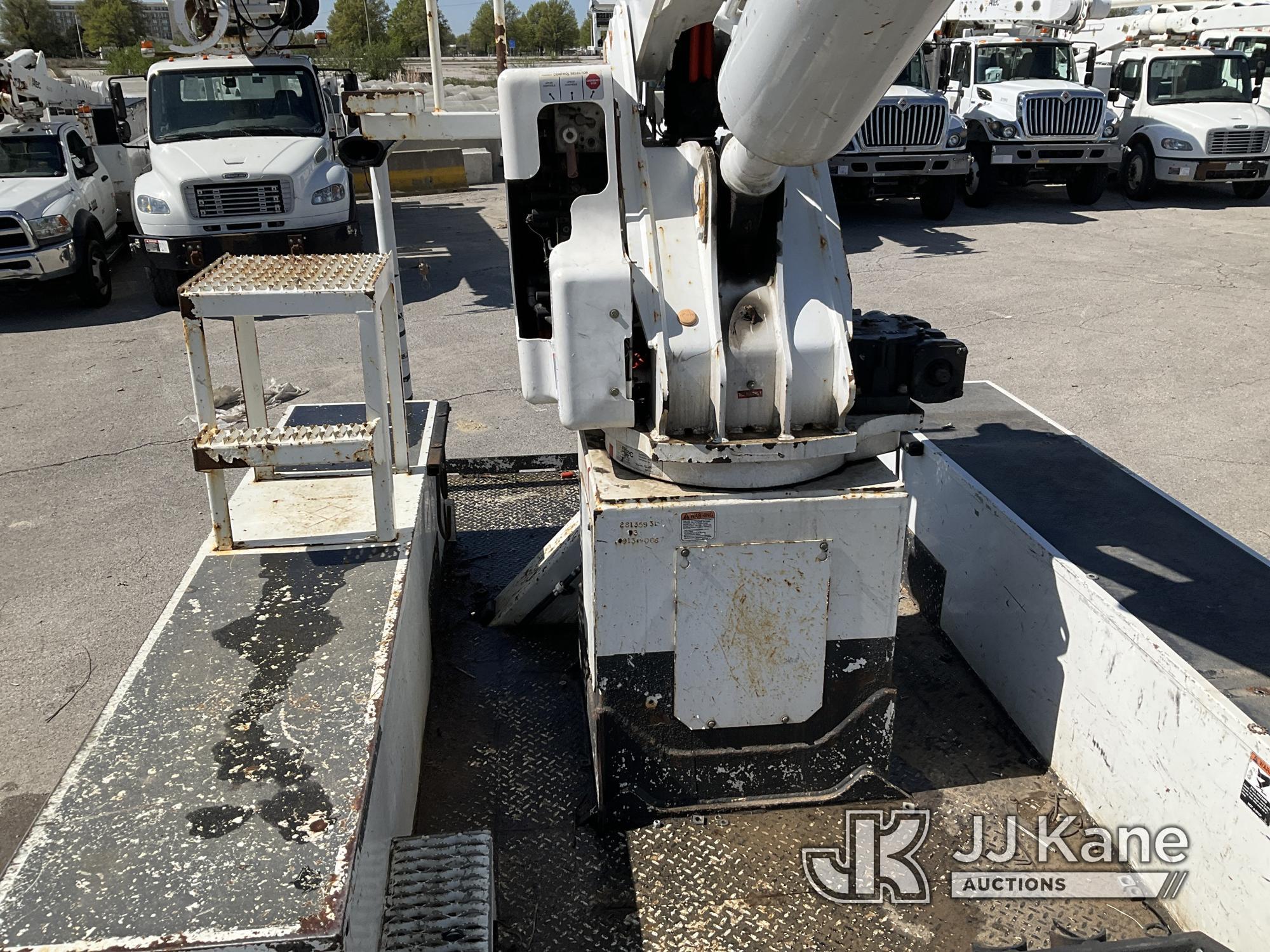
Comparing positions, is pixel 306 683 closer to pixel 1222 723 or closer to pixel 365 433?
pixel 365 433

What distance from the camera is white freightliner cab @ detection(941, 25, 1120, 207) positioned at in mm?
14195

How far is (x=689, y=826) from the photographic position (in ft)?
11.4

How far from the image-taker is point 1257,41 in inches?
653

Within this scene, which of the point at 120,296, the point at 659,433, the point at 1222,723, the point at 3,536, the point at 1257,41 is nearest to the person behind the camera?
the point at 1222,723

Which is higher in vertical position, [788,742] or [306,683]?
A: [306,683]

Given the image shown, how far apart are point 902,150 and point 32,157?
32.9 ft

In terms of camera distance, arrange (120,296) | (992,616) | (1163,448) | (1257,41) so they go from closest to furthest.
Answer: (992,616) < (1163,448) < (120,296) < (1257,41)

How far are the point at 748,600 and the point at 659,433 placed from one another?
23.7 inches

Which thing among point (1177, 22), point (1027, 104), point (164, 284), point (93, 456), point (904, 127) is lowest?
point (93, 456)

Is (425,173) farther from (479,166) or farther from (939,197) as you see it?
(939,197)

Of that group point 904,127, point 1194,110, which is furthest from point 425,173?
point 1194,110

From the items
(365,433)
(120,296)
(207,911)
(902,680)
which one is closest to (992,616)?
(902,680)

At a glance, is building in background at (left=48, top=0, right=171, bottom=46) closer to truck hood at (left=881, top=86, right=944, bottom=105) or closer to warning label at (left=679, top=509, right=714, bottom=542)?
truck hood at (left=881, top=86, right=944, bottom=105)

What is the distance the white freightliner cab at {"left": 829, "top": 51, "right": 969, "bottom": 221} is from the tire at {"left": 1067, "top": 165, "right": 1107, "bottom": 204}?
2364 millimetres
